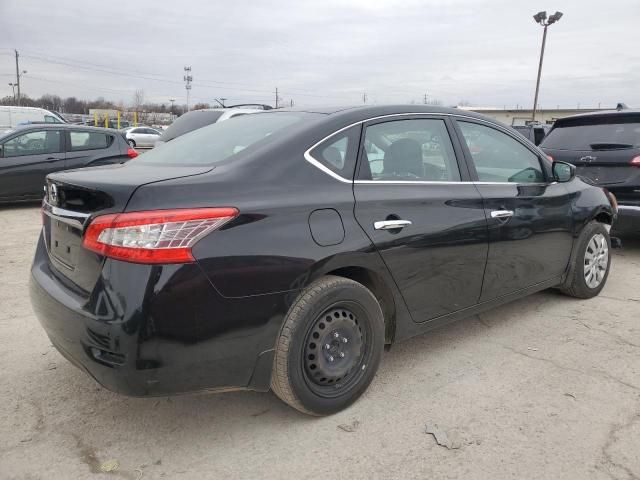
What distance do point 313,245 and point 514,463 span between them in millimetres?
1324

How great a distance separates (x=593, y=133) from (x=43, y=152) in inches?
335

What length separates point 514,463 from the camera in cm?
237

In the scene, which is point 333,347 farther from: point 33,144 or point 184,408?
point 33,144

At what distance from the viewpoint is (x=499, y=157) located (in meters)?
3.73

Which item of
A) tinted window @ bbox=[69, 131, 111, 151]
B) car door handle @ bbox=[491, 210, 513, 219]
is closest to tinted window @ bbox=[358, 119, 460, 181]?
car door handle @ bbox=[491, 210, 513, 219]

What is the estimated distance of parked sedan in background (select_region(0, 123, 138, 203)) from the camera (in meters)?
8.78

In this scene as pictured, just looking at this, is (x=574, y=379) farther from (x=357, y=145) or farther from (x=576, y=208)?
(x=357, y=145)

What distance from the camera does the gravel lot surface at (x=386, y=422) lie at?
2.35 metres

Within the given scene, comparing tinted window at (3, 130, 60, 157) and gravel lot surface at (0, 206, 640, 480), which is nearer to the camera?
gravel lot surface at (0, 206, 640, 480)

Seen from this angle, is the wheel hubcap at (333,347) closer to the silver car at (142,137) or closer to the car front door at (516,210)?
the car front door at (516,210)

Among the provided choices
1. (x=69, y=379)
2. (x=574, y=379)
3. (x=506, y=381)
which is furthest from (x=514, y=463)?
(x=69, y=379)

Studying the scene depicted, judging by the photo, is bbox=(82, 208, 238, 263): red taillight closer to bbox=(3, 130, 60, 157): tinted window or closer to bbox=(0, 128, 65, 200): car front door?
bbox=(0, 128, 65, 200): car front door

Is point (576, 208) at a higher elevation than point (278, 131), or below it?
below

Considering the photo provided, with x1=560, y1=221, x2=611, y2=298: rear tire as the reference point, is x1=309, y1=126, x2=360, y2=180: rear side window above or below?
above
